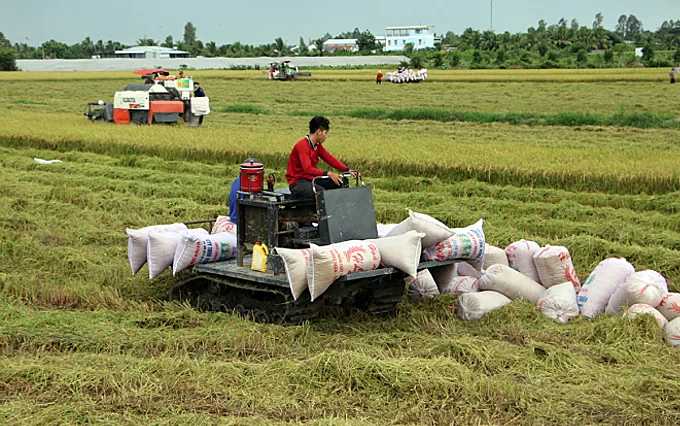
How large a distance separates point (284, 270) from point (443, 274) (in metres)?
1.56

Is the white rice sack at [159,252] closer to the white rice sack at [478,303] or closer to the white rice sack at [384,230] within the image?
the white rice sack at [384,230]

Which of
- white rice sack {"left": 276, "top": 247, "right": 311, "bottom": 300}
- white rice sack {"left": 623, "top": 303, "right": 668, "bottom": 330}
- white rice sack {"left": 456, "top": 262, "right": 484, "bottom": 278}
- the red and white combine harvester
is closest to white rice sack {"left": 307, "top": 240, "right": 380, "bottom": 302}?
white rice sack {"left": 276, "top": 247, "right": 311, "bottom": 300}

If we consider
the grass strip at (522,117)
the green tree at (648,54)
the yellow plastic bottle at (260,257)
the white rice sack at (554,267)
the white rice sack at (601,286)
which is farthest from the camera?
the green tree at (648,54)

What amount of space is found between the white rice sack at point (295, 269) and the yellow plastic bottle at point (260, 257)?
0.60 metres

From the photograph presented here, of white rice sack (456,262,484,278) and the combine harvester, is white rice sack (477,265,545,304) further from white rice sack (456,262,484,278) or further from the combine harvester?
the combine harvester

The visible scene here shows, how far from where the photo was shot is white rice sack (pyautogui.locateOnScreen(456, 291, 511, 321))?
6.97m

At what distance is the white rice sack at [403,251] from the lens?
662 centimetres

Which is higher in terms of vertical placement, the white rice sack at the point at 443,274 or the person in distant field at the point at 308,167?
the person in distant field at the point at 308,167

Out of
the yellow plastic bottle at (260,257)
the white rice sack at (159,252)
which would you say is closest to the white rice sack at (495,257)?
the yellow plastic bottle at (260,257)

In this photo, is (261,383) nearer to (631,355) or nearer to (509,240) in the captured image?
(631,355)

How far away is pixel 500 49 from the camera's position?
75.9 metres

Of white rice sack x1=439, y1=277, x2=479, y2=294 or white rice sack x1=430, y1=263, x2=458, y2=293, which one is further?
white rice sack x1=439, y1=277, x2=479, y2=294

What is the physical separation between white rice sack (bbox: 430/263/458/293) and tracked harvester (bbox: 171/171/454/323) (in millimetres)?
234

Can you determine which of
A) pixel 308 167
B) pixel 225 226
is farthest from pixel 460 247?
pixel 225 226
